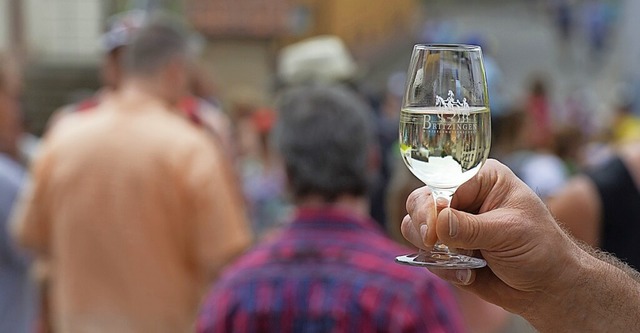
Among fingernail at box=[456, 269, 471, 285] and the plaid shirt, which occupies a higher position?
fingernail at box=[456, 269, 471, 285]

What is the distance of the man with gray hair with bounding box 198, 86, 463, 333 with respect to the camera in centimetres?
285

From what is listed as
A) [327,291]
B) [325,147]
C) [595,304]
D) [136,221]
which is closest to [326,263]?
[327,291]

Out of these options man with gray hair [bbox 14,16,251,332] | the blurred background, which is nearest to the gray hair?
man with gray hair [bbox 14,16,251,332]

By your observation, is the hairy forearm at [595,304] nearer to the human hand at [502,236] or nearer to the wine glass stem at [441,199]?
the human hand at [502,236]

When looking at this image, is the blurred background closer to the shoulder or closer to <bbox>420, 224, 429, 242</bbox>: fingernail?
the shoulder

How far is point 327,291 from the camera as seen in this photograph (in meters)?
2.89

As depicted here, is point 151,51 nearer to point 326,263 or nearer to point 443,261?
point 326,263

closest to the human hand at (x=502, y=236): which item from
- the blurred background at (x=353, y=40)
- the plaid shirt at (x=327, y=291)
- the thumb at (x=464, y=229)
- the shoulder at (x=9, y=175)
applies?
the thumb at (x=464, y=229)

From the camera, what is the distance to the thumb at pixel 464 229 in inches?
57.6

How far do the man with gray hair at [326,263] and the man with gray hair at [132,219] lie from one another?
1.06m

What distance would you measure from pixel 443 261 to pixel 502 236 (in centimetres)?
14

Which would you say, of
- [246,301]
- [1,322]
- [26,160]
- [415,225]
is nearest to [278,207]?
[26,160]

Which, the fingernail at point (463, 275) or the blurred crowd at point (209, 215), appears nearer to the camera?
the fingernail at point (463, 275)

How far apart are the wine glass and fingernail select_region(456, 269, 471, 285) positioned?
0.05ft
